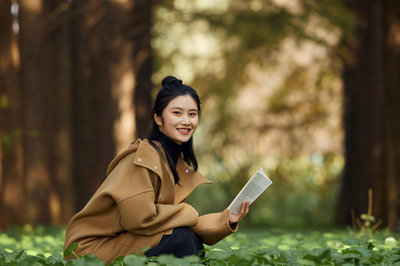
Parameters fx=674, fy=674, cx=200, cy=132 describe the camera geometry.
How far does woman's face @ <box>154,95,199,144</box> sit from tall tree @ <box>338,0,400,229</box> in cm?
666

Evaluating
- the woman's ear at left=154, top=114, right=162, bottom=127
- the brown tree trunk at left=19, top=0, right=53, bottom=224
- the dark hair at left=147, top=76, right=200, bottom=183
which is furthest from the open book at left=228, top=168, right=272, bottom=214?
the brown tree trunk at left=19, top=0, right=53, bottom=224

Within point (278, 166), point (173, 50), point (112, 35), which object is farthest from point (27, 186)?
point (278, 166)

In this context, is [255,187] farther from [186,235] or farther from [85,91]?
[85,91]

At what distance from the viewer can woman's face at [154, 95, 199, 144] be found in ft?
15.7

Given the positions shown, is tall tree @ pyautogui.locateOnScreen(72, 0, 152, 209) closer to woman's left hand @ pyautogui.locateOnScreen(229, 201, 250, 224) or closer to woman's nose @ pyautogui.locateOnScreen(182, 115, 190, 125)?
woman's nose @ pyautogui.locateOnScreen(182, 115, 190, 125)

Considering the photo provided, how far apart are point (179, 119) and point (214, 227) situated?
0.80 meters

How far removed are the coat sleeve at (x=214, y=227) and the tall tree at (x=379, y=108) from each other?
21.7 ft

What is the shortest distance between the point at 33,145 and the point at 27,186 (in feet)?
3.22

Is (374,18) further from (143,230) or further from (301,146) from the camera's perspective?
(143,230)

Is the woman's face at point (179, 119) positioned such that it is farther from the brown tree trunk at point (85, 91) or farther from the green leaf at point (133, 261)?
the brown tree trunk at point (85, 91)

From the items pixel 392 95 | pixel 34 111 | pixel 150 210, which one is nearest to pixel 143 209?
pixel 150 210

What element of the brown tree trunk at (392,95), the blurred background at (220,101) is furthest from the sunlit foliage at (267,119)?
the brown tree trunk at (392,95)

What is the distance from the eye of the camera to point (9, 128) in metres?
10.5

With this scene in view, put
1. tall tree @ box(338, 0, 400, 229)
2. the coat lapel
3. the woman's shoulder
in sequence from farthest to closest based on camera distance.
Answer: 1. tall tree @ box(338, 0, 400, 229)
2. the coat lapel
3. the woman's shoulder
